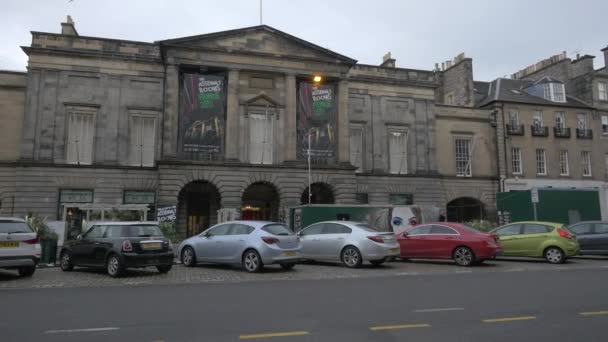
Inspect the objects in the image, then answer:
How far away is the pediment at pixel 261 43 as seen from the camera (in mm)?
30547

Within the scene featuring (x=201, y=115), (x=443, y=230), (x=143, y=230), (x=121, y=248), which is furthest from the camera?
(x=201, y=115)

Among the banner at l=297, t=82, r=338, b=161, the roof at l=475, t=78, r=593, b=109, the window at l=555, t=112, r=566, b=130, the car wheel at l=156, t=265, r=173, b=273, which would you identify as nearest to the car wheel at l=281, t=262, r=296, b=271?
the car wheel at l=156, t=265, r=173, b=273

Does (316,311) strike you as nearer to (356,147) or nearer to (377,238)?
(377,238)

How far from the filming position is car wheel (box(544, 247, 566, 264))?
17.5 meters

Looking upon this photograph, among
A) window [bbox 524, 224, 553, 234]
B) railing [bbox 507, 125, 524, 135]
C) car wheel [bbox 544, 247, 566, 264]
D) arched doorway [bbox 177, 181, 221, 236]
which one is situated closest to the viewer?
car wheel [bbox 544, 247, 566, 264]

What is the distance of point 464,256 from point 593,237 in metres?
7.17

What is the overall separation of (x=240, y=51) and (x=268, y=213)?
1127 centimetres

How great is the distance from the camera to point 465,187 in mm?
39031

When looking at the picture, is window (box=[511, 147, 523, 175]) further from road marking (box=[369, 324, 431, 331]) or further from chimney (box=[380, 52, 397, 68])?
road marking (box=[369, 324, 431, 331])

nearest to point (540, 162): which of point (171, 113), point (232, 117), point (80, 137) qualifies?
point (232, 117)

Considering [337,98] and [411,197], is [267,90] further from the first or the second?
[411,197]

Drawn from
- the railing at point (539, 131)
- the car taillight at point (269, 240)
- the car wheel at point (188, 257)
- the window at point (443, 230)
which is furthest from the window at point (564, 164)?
the car wheel at point (188, 257)

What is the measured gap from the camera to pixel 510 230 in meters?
18.8

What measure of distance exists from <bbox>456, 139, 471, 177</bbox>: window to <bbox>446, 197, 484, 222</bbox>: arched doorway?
7.37ft
